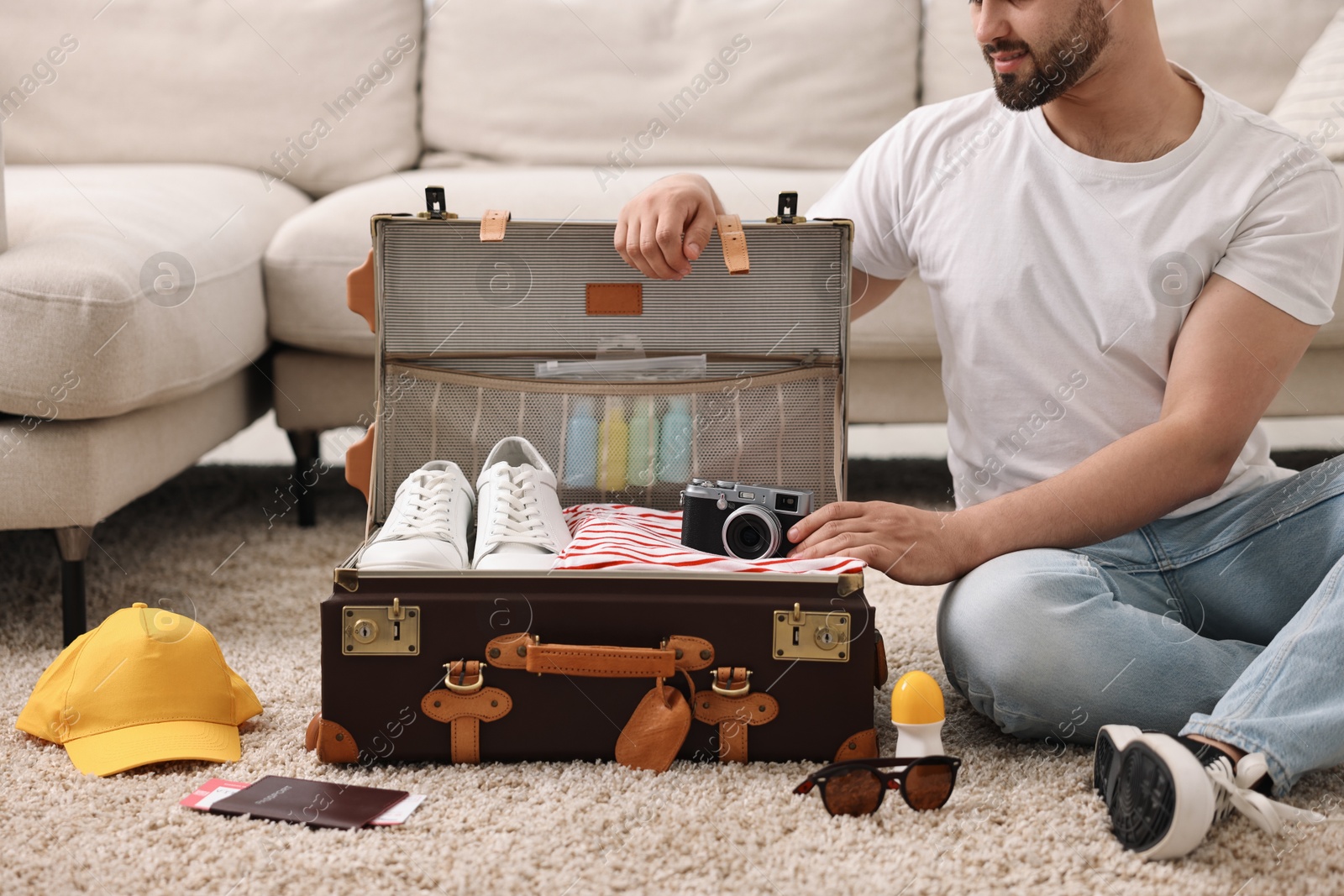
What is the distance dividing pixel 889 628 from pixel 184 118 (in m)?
1.44

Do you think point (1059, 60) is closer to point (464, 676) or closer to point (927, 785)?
point (927, 785)

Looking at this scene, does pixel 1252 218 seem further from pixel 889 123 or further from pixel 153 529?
pixel 153 529

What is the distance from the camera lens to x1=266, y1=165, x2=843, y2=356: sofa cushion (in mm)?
1578

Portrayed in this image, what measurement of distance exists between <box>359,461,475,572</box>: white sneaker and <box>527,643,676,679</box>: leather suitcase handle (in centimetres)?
11

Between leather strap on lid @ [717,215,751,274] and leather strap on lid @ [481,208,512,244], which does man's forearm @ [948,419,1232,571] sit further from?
leather strap on lid @ [481,208,512,244]

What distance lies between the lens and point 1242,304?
1.00 metres

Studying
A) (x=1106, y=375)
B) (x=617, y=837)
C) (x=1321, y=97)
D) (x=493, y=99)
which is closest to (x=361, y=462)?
(x=617, y=837)

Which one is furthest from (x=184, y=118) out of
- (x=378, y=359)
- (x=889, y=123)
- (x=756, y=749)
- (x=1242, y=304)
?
(x=1242, y=304)

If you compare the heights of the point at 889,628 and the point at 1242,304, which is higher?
the point at 1242,304

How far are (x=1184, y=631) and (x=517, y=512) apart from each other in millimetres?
588

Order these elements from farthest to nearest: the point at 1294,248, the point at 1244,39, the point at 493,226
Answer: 1. the point at 1244,39
2. the point at 493,226
3. the point at 1294,248

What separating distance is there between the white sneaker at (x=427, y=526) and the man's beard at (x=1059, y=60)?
2.11 feet

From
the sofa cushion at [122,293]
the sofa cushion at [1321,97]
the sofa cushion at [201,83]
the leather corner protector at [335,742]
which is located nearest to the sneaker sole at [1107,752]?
the leather corner protector at [335,742]

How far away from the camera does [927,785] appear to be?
855 millimetres
